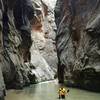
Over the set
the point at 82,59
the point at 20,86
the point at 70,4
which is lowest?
the point at 20,86

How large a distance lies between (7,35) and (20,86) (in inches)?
202

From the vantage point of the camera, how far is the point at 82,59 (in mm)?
26141

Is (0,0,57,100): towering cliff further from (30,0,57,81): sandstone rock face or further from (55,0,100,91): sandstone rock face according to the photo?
(55,0,100,91): sandstone rock face

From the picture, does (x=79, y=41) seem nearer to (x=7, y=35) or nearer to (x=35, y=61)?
(x=7, y=35)

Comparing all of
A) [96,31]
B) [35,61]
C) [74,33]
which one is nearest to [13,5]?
[74,33]

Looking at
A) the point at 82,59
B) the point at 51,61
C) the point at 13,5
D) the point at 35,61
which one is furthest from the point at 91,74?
the point at 51,61

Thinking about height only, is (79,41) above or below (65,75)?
above

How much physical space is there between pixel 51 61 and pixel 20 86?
80.6 feet

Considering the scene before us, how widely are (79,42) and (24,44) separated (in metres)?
9.97

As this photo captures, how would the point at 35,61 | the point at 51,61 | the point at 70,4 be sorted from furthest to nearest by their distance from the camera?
the point at 51,61 → the point at 35,61 → the point at 70,4

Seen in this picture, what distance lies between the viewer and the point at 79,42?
94.8ft

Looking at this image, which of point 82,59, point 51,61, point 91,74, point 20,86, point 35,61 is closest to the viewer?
point 91,74

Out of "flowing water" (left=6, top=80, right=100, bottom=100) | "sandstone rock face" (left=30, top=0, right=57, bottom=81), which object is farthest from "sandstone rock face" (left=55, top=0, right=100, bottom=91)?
"sandstone rock face" (left=30, top=0, right=57, bottom=81)

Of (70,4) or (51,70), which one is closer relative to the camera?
(70,4)
